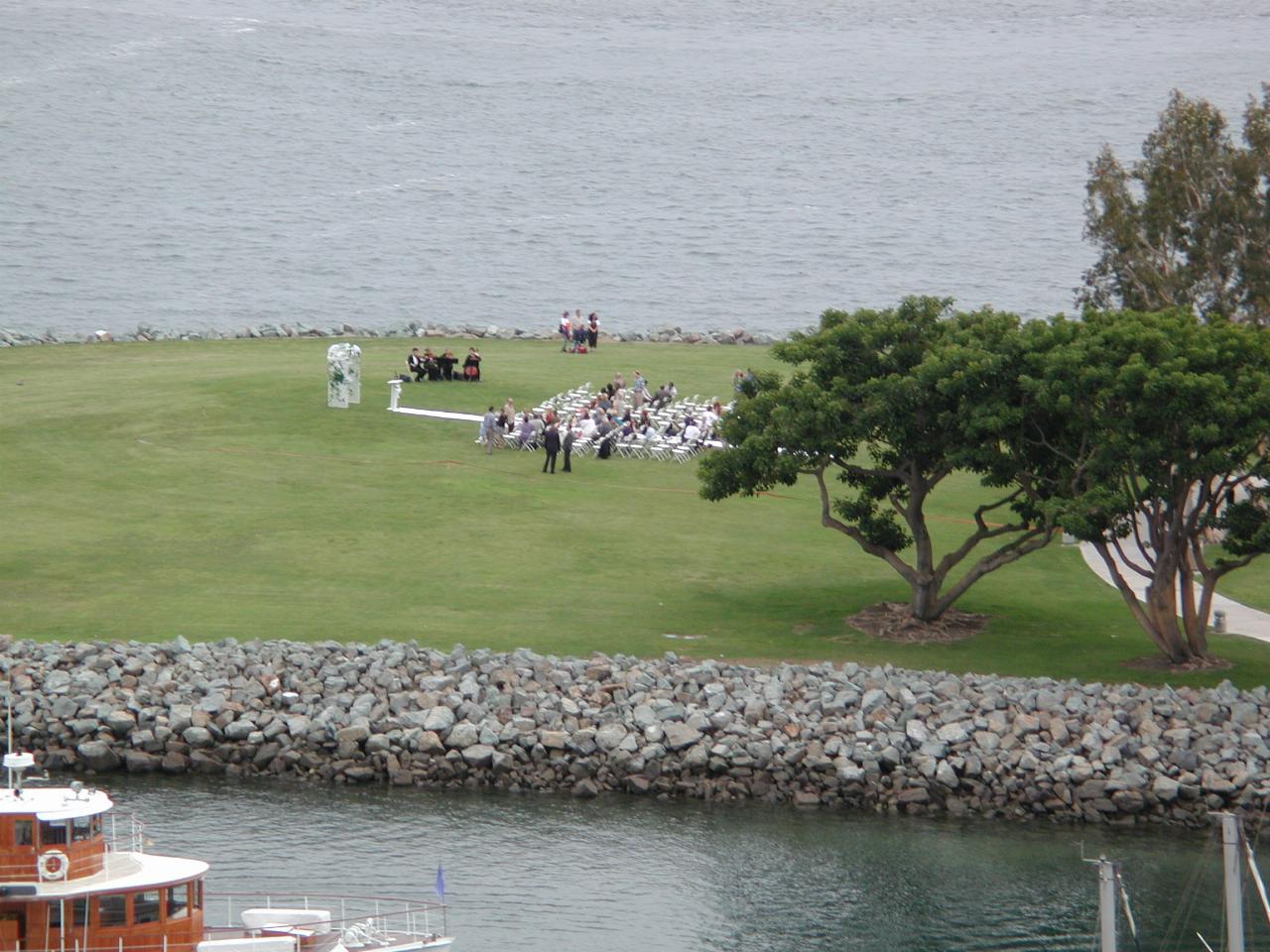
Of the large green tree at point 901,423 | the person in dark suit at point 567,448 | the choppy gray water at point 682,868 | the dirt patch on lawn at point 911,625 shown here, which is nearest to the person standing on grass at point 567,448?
the person in dark suit at point 567,448

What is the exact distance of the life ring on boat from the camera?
81.2 ft

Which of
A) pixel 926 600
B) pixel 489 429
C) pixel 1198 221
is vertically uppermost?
pixel 1198 221

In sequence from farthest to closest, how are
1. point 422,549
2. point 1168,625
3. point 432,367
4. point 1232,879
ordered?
point 432,367, point 422,549, point 1168,625, point 1232,879

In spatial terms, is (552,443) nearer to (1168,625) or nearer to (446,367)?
(446,367)

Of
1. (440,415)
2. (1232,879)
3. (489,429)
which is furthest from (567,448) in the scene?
(1232,879)

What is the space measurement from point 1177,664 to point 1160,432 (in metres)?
5.87

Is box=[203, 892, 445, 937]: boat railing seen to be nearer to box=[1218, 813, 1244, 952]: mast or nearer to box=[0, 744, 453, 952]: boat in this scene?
box=[0, 744, 453, 952]: boat

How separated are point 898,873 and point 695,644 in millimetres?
11218

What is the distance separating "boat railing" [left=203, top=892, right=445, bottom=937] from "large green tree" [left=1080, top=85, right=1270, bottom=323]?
3683 centimetres

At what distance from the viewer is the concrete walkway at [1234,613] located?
45531mm

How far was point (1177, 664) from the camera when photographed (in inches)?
1660

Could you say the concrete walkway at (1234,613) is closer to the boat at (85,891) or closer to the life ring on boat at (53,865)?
the boat at (85,891)

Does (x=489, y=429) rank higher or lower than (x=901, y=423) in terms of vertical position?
higher

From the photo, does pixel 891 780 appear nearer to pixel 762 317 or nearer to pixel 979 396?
pixel 979 396
